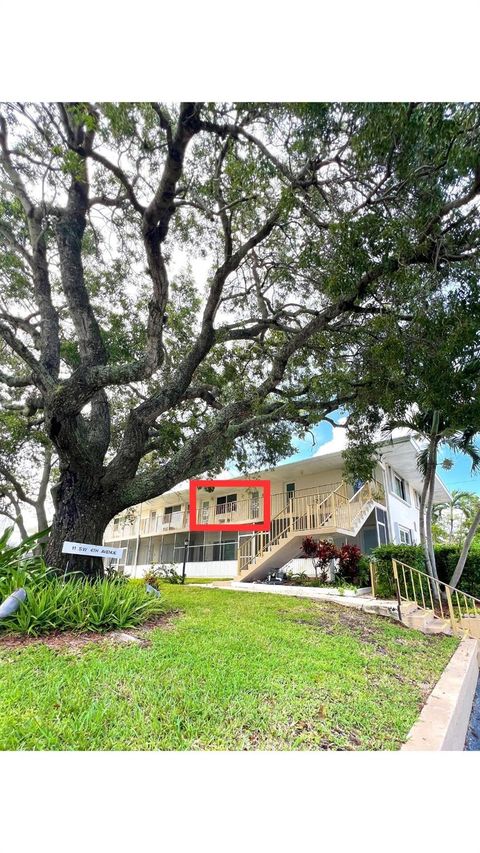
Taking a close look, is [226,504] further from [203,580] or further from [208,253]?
[208,253]

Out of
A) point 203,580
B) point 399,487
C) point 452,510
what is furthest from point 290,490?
point 452,510

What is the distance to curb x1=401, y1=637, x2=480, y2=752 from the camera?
5.73 feet

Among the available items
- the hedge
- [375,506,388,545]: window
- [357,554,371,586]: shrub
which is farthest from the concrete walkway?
[375,506,388,545]: window

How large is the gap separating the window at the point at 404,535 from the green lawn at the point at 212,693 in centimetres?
673

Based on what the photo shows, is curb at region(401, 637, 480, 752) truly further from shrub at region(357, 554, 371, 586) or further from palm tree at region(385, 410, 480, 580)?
shrub at region(357, 554, 371, 586)

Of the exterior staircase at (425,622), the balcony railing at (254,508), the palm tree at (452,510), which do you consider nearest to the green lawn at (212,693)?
the exterior staircase at (425,622)

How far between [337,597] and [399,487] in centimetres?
526

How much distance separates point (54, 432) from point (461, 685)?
3.77 m

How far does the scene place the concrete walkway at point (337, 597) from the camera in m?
4.90

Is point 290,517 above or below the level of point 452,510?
below

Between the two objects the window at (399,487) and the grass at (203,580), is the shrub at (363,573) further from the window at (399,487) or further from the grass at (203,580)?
the window at (399,487)

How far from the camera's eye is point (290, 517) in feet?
26.1
